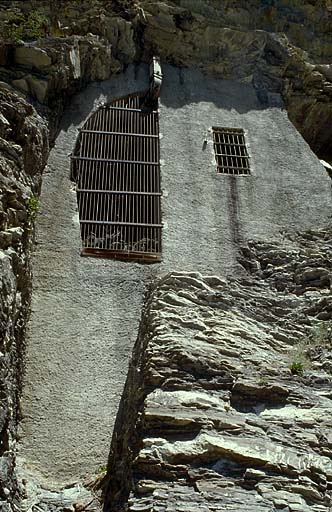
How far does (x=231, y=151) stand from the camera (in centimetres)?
1410

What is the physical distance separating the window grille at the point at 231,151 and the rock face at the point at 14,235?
12.8 ft

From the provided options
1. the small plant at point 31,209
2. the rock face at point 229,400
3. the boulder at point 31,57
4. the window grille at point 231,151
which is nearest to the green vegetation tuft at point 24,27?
the boulder at point 31,57

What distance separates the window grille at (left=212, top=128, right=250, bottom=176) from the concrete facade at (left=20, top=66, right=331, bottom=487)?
0.65 ft

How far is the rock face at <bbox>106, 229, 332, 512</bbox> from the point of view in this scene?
6.73m

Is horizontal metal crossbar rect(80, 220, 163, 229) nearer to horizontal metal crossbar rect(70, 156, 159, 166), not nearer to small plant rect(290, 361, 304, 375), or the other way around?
horizontal metal crossbar rect(70, 156, 159, 166)

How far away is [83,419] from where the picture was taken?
9117mm

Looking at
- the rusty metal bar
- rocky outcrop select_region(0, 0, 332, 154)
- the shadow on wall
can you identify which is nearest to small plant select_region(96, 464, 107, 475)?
the rusty metal bar

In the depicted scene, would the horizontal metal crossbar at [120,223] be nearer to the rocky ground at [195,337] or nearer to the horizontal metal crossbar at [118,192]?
the horizontal metal crossbar at [118,192]

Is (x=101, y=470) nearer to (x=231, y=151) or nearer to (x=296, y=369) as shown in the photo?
(x=296, y=369)

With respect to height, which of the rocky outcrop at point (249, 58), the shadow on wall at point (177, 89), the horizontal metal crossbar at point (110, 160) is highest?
the rocky outcrop at point (249, 58)

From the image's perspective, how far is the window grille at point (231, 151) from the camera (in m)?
13.6

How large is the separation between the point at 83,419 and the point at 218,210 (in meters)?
5.23

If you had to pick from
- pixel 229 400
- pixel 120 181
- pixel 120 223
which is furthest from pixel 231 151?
pixel 229 400

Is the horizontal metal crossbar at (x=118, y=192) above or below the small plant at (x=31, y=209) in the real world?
above
